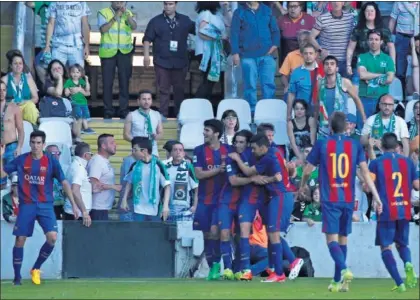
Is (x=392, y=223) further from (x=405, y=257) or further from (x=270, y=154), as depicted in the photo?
(x=270, y=154)

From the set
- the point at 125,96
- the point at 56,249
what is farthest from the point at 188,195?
the point at 125,96

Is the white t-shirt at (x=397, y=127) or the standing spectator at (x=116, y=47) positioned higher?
the standing spectator at (x=116, y=47)

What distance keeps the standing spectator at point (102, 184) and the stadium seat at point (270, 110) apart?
2.68 m

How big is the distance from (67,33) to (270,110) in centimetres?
333

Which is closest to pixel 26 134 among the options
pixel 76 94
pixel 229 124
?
pixel 76 94

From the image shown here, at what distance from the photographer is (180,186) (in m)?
19.7

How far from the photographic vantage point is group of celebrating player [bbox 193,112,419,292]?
15930mm

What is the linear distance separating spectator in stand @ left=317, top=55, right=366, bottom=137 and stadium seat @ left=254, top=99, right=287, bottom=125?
1060 mm

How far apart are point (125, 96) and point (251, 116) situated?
1980mm

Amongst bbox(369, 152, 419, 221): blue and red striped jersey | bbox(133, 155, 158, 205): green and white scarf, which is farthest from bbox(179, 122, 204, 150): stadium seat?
bbox(369, 152, 419, 221): blue and red striped jersey

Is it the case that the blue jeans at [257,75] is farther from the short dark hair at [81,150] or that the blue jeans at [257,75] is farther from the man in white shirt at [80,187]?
the man in white shirt at [80,187]

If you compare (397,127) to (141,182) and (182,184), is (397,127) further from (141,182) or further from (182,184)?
(141,182)

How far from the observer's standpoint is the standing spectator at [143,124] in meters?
21.1

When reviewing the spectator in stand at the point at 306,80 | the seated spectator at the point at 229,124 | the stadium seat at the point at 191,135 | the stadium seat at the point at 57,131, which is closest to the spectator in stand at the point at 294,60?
the spectator in stand at the point at 306,80
